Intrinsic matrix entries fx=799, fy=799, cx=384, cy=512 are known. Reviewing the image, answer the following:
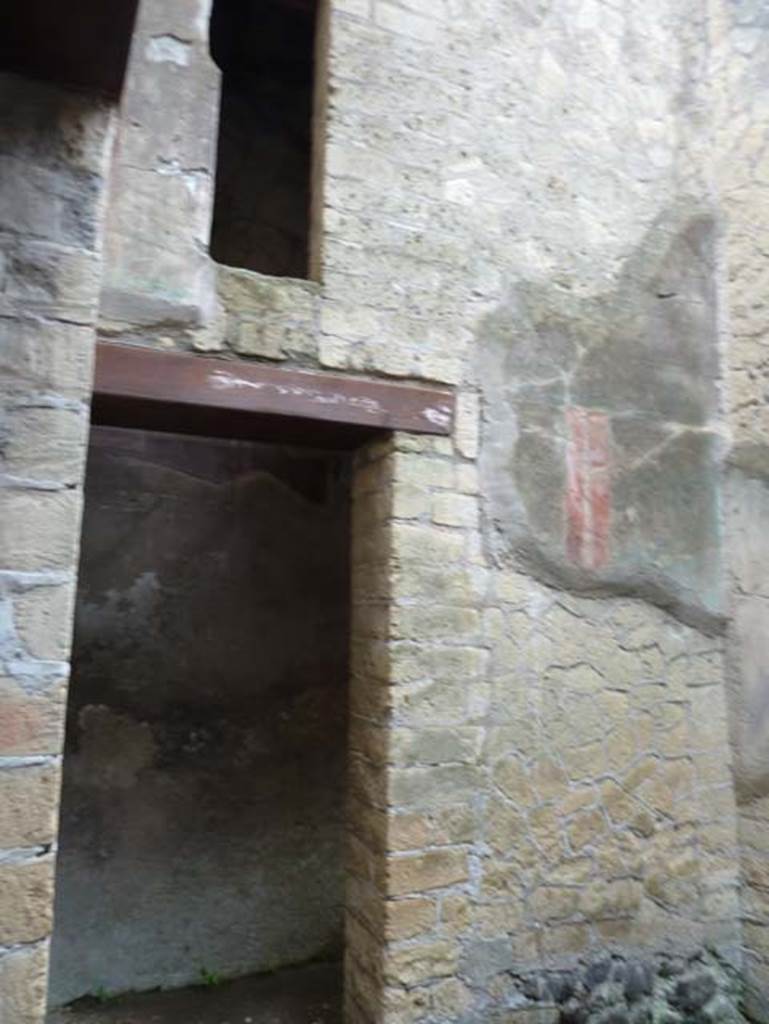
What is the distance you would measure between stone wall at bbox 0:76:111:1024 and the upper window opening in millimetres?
2578

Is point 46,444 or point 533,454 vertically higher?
point 533,454

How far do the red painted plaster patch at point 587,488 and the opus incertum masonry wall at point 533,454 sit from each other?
10mm

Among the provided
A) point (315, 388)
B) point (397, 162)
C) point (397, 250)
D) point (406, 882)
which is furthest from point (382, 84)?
point (406, 882)

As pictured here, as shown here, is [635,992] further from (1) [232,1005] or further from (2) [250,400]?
(2) [250,400]

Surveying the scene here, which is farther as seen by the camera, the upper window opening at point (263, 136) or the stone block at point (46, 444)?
the upper window opening at point (263, 136)

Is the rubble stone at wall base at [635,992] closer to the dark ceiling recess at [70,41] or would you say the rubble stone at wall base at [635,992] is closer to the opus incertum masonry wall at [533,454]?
the opus incertum masonry wall at [533,454]

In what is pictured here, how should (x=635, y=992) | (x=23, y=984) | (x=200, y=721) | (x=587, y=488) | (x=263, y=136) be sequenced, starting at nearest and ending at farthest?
(x=23, y=984)
(x=635, y=992)
(x=587, y=488)
(x=200, y=721)
(x=263, y=136)

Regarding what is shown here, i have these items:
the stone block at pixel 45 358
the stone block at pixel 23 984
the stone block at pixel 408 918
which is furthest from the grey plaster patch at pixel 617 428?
the stone block at pixel 23 984

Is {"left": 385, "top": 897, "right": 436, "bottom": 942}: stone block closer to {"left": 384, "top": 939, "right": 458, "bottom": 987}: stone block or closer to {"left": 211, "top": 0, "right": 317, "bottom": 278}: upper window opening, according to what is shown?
{"left": 384, "top": 939, "right": 458, "bottom": 987}: stone block

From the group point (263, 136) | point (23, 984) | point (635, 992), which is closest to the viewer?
point (23, 984)

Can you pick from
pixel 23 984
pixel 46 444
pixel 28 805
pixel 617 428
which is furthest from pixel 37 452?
pixel 617 428

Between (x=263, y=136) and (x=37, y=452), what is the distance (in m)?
3.41

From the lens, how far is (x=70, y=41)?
1305mm

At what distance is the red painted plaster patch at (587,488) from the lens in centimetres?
250
